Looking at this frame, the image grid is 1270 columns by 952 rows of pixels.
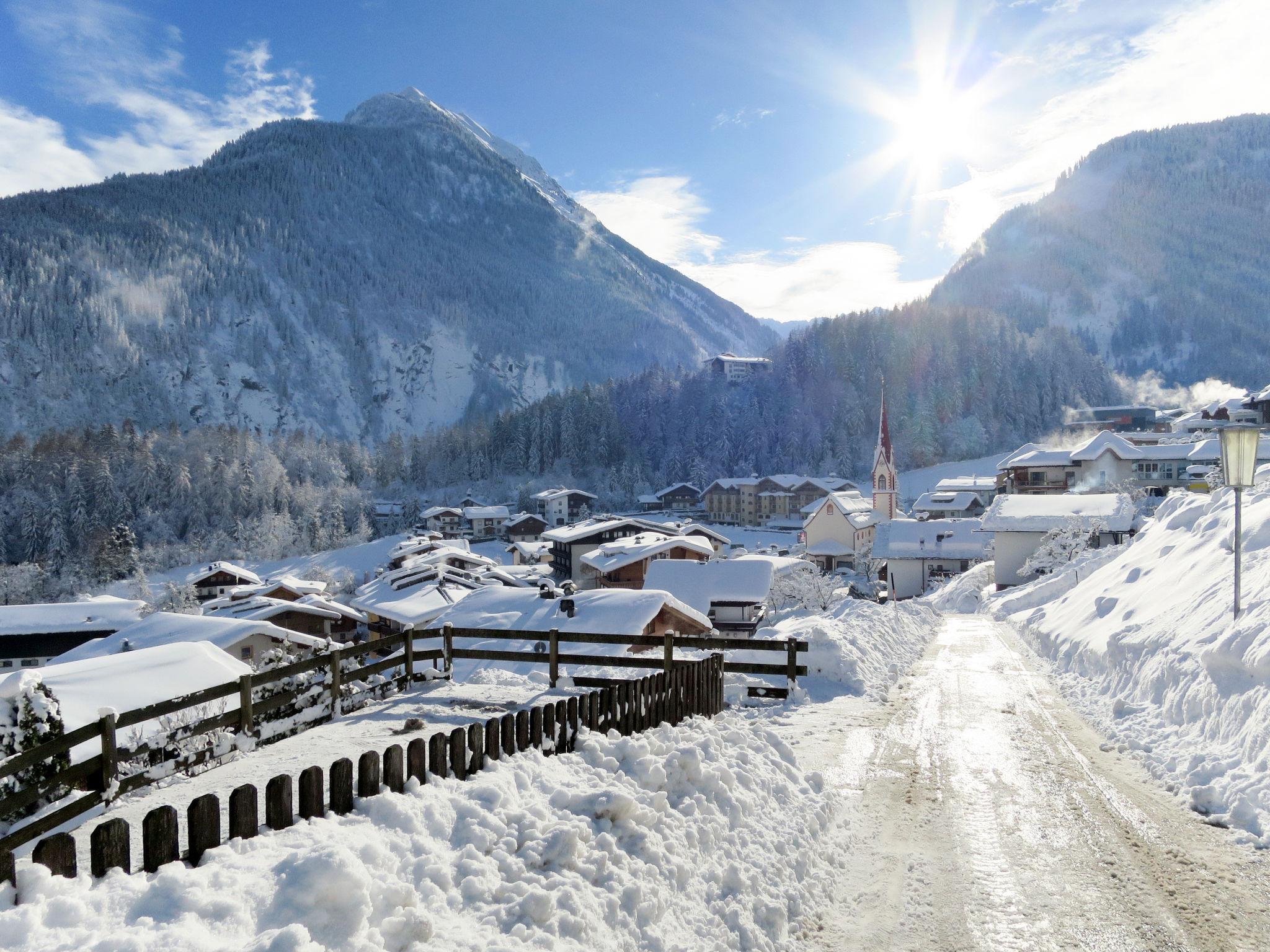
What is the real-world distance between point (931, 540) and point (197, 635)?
53244 mm

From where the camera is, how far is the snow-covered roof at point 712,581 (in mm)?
45250

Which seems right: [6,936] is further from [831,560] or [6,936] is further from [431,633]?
[831,560]

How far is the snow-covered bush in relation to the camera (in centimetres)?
836

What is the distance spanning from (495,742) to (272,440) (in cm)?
19542

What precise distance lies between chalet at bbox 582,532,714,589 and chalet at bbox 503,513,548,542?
52244 millimetres

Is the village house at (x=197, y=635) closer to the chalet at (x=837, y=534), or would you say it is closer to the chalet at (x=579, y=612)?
the chalet at (x=579, y=612)

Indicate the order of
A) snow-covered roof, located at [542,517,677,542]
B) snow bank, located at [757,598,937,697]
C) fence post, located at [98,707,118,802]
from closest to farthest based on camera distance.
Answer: fence post, located at [98,707,118,802] → snow bank, located at [757,598,937,697] → snow-covered roof, located at [542,517,677,542]

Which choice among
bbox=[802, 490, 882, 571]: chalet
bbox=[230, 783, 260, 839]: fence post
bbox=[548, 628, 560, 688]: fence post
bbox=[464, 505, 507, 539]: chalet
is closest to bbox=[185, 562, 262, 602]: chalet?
bbox=[464, 505, 507, 539]: chalet

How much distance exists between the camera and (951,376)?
155875 mm

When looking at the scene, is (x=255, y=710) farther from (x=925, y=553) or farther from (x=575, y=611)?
(x=925, y=553)

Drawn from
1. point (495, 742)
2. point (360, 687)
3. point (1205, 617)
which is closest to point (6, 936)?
point (495, 742)

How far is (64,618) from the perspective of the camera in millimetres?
49438

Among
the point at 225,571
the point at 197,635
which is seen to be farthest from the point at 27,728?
the point at 225,571

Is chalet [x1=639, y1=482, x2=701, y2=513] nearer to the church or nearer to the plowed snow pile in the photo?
the church
